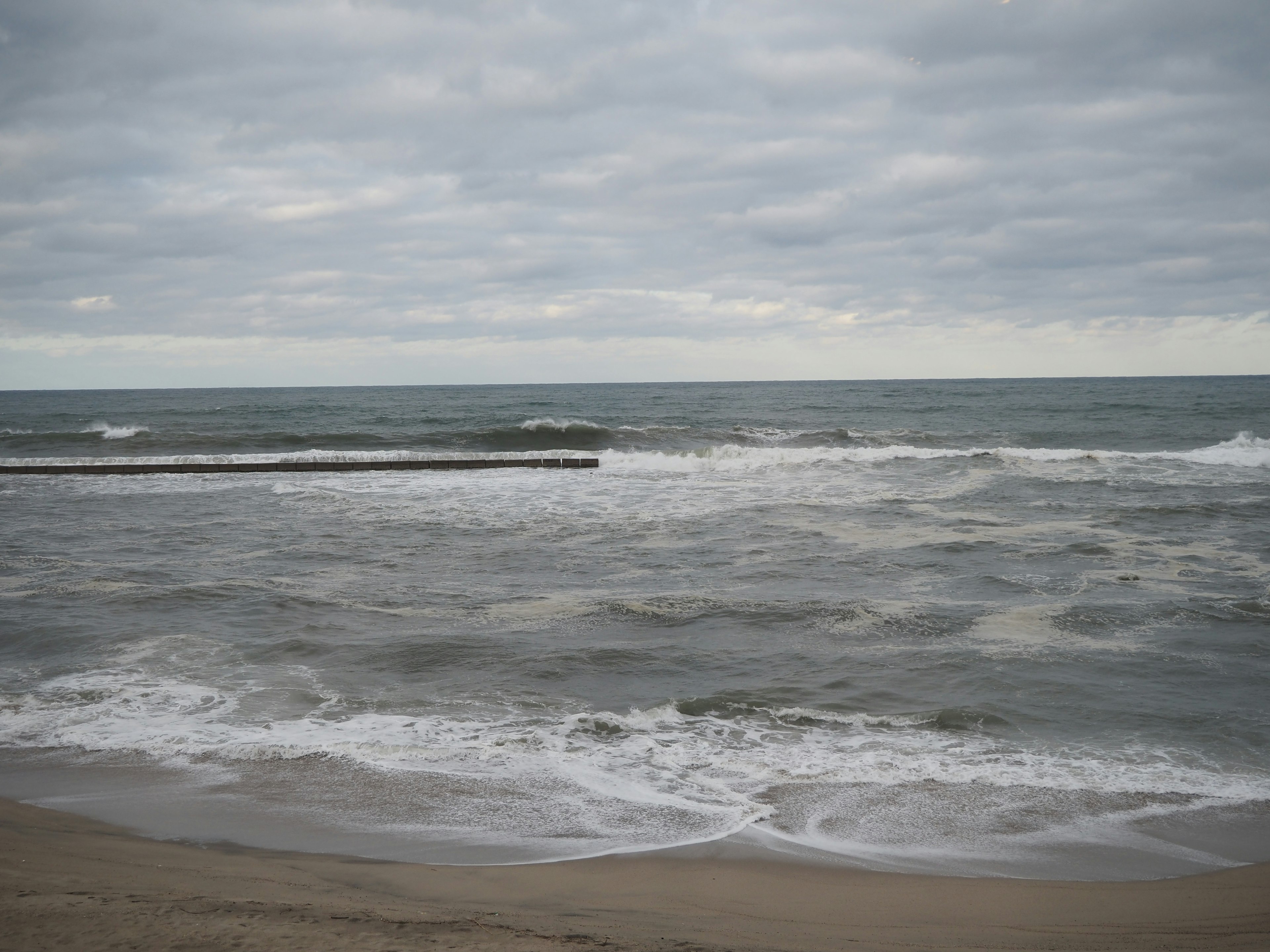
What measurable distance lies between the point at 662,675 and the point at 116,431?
104 ft

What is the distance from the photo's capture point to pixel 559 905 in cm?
300

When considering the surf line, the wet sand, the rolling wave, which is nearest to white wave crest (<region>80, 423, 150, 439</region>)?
the rolling wave

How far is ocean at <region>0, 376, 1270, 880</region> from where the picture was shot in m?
3.80

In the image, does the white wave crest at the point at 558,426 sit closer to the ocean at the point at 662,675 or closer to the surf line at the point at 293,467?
the surf line at the point at 293,467

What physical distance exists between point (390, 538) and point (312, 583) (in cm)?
276

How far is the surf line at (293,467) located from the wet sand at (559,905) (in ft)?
59.5

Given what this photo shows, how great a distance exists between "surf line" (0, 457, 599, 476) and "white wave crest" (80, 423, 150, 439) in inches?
335

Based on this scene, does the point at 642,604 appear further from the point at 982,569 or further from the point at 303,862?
the point at 303,862

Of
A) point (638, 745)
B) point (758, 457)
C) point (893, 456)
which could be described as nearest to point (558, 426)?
point (758, 457)

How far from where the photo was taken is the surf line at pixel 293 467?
20875mm

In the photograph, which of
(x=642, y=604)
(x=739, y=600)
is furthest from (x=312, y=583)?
(x=739, y=600)

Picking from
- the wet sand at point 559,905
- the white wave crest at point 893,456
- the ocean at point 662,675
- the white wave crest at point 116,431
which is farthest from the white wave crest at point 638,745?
the white wave crest at point 116,431

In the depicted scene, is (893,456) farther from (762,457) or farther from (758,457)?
(758,457)

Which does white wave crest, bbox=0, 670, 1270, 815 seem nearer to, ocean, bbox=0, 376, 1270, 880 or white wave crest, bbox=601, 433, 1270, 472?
ocean, bbox=0, 376, 1270, 880
